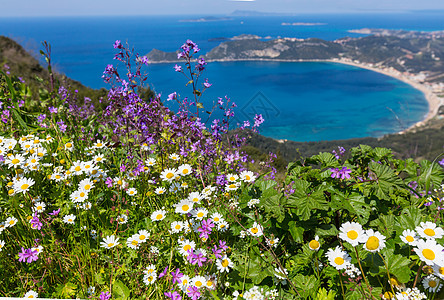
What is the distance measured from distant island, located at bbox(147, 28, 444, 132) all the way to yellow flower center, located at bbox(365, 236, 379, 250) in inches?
4428

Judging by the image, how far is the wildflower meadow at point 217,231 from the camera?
147 centimetres

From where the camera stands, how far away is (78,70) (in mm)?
79812

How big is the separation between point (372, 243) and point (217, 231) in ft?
3.69

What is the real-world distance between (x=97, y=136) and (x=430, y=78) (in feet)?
526

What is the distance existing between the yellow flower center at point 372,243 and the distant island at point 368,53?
112 m

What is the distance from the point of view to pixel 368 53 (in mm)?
148625

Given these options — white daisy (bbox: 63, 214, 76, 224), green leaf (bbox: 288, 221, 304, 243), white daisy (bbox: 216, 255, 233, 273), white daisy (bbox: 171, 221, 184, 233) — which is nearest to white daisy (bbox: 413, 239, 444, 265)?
green leaf (bbox: 288, 221, 304, 243)

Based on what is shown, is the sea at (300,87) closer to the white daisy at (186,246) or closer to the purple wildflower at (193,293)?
the white daisy at (186,246)

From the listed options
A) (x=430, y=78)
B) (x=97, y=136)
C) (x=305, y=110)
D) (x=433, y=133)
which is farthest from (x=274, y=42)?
(x=97, y=136)

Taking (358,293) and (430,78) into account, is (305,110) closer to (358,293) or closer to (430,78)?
(430,78)

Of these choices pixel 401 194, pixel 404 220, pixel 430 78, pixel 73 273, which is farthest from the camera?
pixel 430 78

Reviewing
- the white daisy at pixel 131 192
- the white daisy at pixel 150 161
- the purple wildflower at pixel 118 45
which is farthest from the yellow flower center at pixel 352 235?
the purple wildflower at pixel 118 45

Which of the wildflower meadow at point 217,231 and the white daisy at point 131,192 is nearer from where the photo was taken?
the wildflower meadow at point 217,231

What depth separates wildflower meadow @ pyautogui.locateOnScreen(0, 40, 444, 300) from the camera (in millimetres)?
1467
